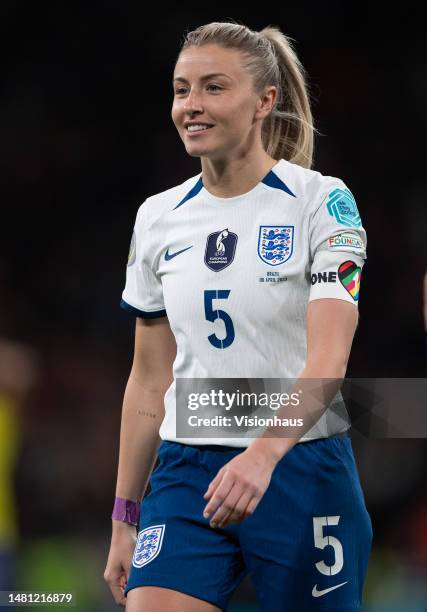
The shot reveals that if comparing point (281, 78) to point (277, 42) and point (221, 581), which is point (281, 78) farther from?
point (221, 581)

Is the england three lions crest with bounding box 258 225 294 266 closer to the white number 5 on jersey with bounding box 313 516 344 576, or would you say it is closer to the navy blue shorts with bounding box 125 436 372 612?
the navy blue shorts with bounding box 125 436 372 612

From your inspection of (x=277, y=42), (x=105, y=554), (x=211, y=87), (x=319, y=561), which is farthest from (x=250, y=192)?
(x=105, y=554)

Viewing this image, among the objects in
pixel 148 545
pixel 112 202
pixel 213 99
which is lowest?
pixel 148 545

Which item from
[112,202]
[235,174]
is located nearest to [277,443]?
[235,174]

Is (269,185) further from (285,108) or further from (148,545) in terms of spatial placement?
(148,545)

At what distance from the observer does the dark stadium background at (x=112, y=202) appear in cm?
706

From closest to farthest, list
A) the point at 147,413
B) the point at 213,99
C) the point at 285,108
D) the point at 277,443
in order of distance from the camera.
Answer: the point at 277,443
the point at 213,99
the point at 147,413
the point at 285,108

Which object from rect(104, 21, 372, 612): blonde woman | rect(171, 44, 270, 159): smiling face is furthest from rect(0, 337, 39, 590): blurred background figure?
rect(171, 44, 270, 159): smiling face

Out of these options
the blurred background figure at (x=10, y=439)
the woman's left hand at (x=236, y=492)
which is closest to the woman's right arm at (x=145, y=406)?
the woman's left hand at (x=236, y=492)

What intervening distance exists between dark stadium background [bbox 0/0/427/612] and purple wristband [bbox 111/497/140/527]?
3.49m

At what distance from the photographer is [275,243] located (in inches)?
117

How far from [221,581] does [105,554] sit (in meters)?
3.92

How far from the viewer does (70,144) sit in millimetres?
8328

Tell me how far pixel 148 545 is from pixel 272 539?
0.32 meters
